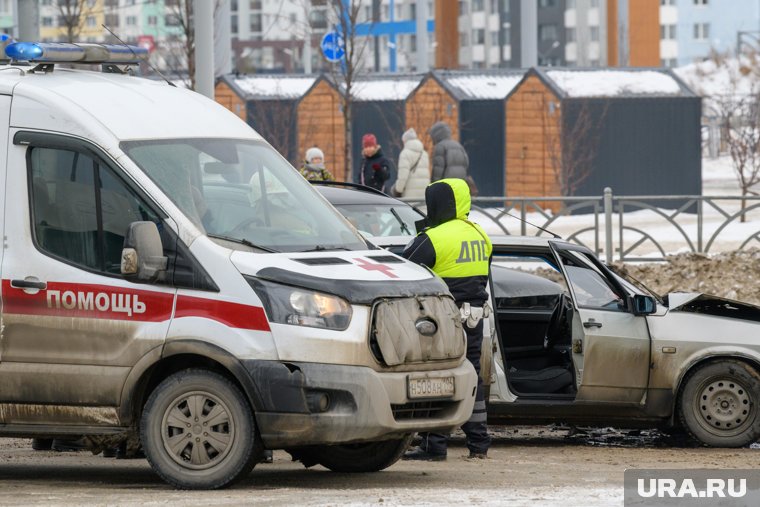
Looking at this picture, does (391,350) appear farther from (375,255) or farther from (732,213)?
(732,213)

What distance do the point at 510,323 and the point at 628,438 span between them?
4.32 ft

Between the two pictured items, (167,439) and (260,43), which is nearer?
(167,439)

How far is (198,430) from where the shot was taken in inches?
329

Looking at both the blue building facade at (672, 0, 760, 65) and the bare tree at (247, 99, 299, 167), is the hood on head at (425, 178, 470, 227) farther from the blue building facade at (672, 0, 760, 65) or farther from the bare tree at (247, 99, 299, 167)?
the blue building facade at (672, 0, 760, 65)

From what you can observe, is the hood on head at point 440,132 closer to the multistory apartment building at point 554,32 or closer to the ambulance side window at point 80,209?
the ambulance side window at point 80,209

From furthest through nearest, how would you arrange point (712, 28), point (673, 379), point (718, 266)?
point (712, 28), point (718, 266), point (673, 379)

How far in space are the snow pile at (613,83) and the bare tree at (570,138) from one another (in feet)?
1.30

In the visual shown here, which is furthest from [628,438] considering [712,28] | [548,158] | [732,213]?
[712,28]

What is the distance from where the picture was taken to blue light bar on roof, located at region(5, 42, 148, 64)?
357 inches

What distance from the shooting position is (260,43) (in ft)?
468

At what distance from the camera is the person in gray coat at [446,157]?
747 inches

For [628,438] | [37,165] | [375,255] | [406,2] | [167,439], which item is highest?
[406,2]

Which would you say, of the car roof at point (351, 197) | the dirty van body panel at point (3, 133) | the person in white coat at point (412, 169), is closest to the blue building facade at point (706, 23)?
the person in white coat at point (412, 169)

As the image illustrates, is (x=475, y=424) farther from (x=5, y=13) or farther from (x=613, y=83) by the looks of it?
(x=5, y=13)
